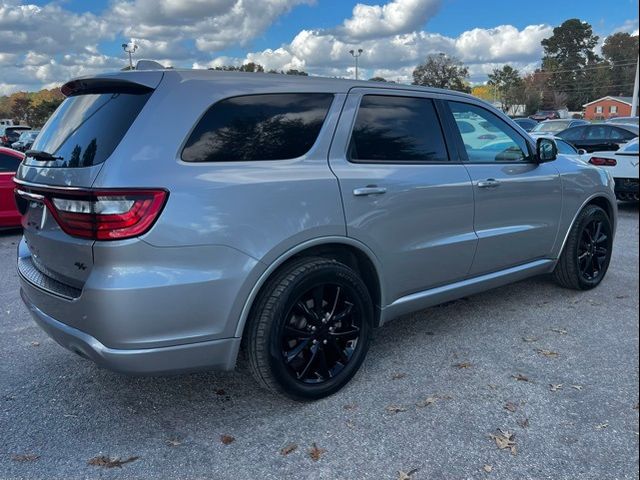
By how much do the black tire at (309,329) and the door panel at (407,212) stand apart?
0.28m

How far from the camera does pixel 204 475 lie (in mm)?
2539

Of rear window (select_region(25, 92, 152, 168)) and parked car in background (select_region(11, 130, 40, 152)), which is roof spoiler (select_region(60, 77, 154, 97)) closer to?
rear window (select_region(25, 92, 152, 168))

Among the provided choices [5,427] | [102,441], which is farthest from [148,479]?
[5,427]

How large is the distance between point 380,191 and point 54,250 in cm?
182

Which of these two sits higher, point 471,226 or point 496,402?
point 471,226

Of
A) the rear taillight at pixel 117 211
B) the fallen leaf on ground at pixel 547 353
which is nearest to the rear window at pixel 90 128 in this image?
the rear taillight at pixel 117 211

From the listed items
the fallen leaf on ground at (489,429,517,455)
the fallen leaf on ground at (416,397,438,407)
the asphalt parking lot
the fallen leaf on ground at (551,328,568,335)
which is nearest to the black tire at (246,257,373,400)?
the asphalt parking lot

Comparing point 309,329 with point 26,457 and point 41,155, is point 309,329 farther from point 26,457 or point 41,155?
point 41,155

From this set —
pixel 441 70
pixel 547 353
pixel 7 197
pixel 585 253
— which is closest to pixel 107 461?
pixel 547 353

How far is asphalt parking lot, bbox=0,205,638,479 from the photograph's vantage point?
103 inches

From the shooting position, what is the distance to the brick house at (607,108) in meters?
64.2

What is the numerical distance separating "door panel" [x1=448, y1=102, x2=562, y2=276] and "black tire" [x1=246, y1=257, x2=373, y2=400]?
48.5 inches

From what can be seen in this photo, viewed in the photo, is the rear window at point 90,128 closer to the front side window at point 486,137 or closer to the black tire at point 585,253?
the front side window at point 486,137

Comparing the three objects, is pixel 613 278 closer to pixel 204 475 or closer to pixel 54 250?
pixel 204 475
